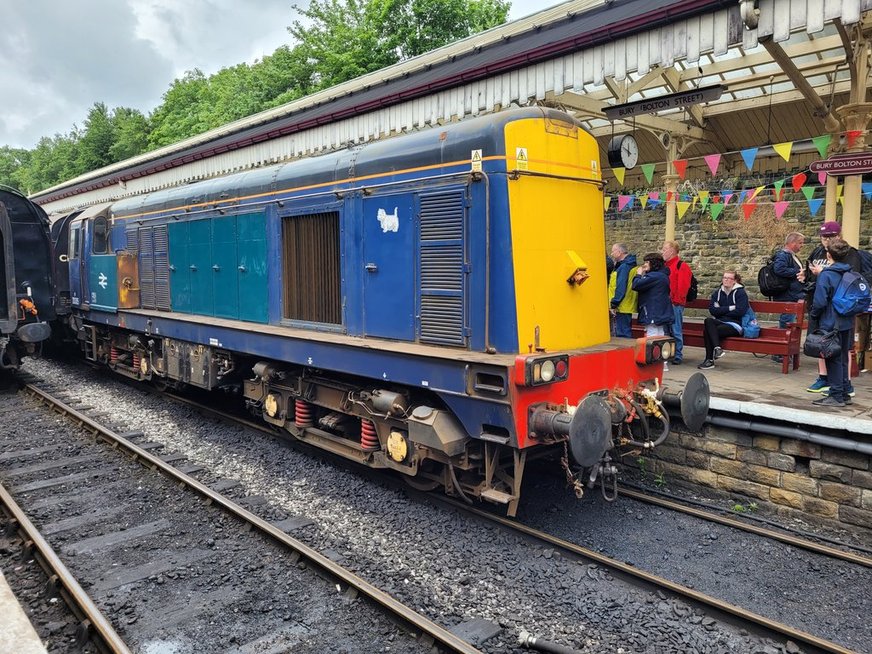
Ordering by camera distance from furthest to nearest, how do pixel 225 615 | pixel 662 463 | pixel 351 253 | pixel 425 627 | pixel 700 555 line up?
pixel 662 463 < pixel 351 253 < pixel 700 555 < pixel 225 615 < pixel 425 627

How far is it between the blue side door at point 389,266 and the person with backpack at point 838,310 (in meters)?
3.98

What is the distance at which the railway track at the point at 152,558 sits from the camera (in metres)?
3.64

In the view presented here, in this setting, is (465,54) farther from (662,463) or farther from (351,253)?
(662,463)

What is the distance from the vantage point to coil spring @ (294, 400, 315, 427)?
657cm

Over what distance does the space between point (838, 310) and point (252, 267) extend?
20.2 feet

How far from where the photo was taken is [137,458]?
22.4 ft

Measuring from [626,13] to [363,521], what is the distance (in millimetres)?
6112

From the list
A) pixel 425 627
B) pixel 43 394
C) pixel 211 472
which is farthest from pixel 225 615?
pixel 43 394

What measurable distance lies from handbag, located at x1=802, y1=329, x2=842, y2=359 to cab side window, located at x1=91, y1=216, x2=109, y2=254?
10726 mm

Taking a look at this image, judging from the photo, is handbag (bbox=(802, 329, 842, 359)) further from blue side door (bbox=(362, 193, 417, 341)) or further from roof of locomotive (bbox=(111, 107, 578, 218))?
blue side door (bbox=(362, 193, 417, 341))

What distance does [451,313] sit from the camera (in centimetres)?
494

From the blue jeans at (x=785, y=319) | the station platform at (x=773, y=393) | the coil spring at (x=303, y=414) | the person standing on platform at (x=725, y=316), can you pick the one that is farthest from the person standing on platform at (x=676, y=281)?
the coil spring at (x=303, y=414)

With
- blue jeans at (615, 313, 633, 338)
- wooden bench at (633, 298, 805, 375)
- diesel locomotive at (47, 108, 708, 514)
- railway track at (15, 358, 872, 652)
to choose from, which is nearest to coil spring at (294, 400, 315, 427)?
diesel locomotive at (47, 108, 708, 514)

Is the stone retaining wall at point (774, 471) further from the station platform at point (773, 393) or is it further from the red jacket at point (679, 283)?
the red jacket at point (679, 283)
